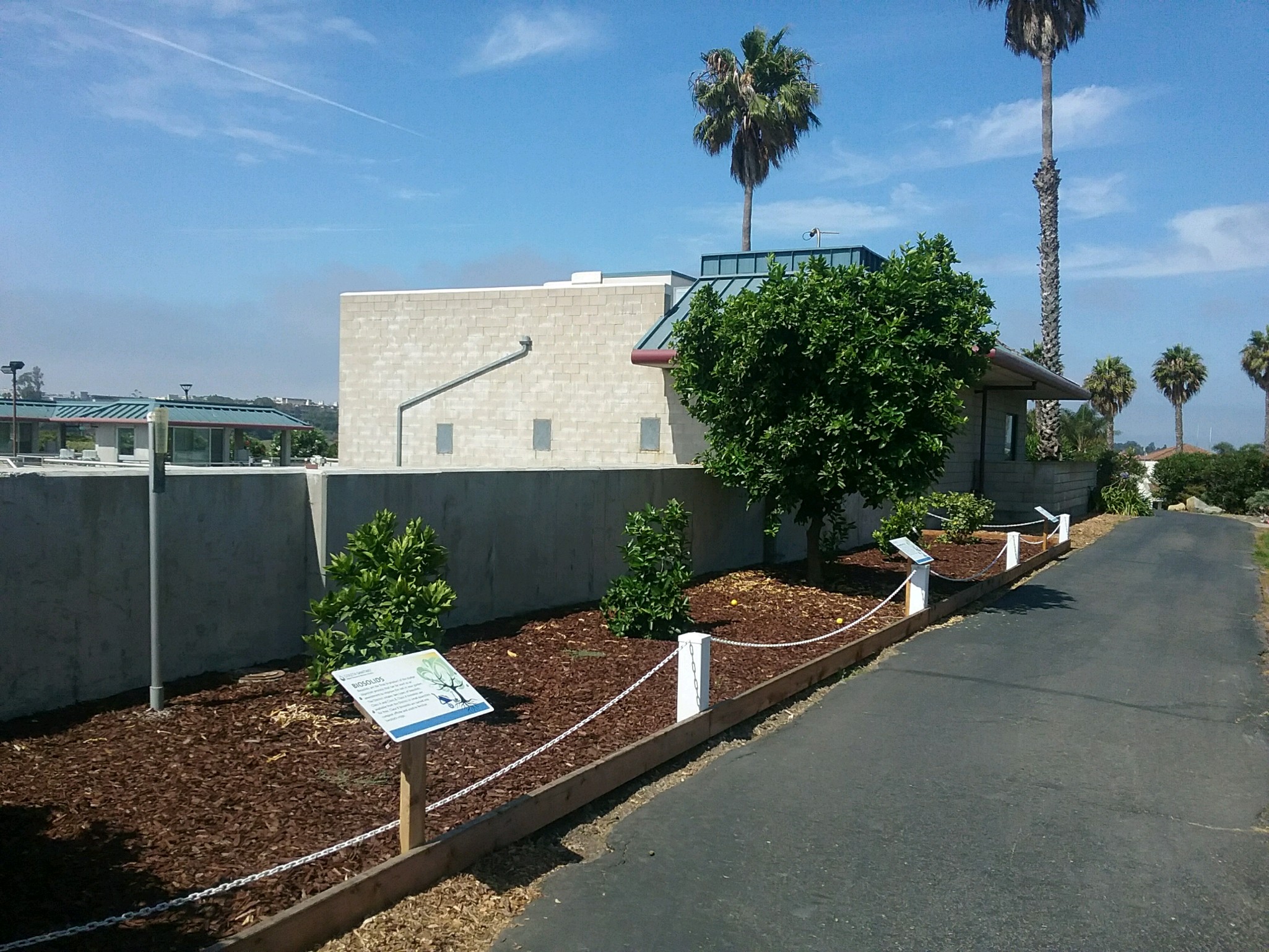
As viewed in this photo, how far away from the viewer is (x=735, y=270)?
77.3 feet

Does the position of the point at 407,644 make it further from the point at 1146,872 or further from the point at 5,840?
the point at 1146,872

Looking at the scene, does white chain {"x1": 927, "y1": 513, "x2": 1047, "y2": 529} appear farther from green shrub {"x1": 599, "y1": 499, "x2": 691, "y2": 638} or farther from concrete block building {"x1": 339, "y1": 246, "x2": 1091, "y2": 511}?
green shrub {"x1": 599, "y1": 499, "x2": 691, "y2": 638}

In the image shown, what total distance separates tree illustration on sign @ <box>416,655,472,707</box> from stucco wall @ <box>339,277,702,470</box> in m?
14.9

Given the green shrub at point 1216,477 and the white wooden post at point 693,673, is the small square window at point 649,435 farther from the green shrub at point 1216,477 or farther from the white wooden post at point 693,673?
the green shrub at point 1216,477

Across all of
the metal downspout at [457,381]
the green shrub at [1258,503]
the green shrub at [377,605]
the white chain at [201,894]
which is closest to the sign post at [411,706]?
the white chain at [201,894]

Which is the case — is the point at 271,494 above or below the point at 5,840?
above

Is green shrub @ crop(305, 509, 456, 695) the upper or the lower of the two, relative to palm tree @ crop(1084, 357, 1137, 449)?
lower

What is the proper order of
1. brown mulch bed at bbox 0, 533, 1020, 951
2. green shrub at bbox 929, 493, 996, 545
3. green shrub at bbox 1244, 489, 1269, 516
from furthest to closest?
green shrub at bbox 1244, 489, 1269, 516, green shrub at bbox 929, 493, 996, 545, brown mulch bed at bbox 0, 533, 1020, 951

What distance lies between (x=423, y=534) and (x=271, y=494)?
1.40 m

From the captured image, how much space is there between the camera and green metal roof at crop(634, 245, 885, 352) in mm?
20141

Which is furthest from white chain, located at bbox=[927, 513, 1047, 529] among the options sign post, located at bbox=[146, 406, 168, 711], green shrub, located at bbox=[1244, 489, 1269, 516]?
green shrub, located at bbox=[1244, 489, 1269, 516]

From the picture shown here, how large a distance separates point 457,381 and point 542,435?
239 centimetres

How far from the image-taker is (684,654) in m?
7.71

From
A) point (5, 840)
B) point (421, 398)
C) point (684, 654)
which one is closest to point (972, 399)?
point (421, 398)
